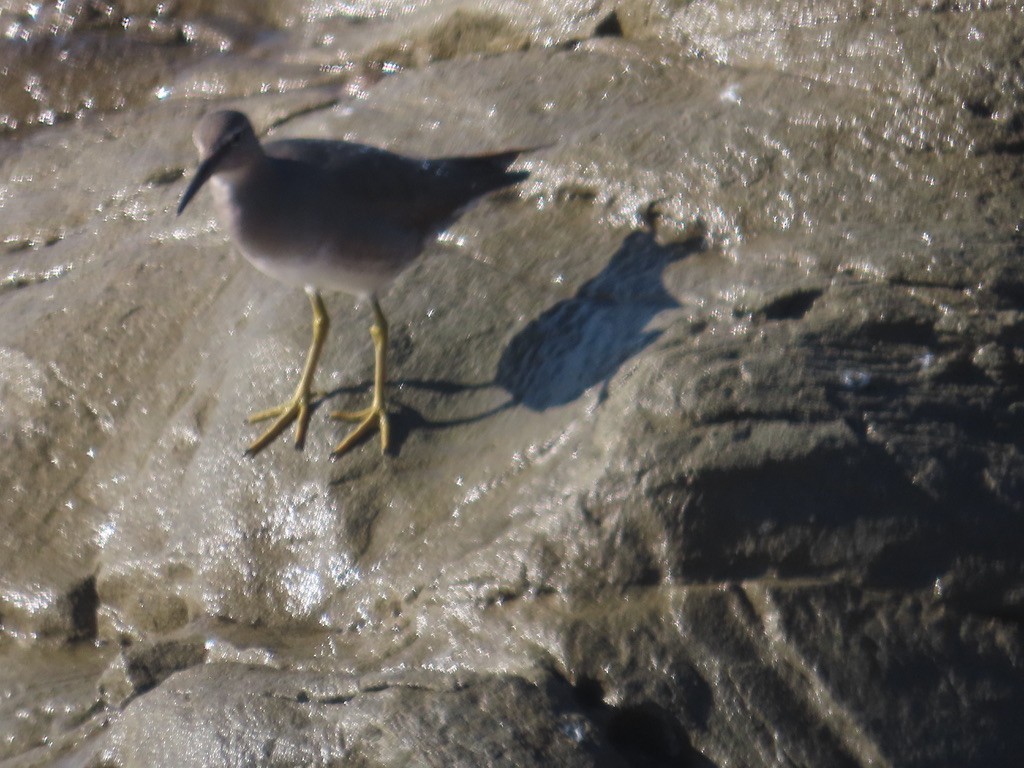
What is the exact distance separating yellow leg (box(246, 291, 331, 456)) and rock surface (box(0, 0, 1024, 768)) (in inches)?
3.1

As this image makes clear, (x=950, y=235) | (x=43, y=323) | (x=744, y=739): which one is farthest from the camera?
(x=43, y=323)

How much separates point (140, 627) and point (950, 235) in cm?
307

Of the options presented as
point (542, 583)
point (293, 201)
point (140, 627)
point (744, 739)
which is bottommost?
point (140, 627)

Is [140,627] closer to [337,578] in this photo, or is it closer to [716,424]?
[337,578]

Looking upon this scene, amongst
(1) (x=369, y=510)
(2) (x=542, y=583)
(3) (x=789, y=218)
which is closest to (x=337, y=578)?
(1) (x=369, y=510)

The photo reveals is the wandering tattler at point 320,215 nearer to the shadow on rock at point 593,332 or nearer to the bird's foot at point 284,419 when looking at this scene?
the bird's foot at point 284,419

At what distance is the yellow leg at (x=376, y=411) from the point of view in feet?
13.5

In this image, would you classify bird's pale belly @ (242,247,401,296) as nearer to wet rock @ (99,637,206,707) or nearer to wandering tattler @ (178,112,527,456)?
wandering tattler @ (178,112,527,456)

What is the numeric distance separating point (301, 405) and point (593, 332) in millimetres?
1070

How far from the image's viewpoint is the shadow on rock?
3879 millimetres

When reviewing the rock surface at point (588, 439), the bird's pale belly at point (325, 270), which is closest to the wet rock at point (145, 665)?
the rock surface at point (588, 439)

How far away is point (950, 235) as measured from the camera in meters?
3.97

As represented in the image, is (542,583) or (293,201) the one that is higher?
(293,201)

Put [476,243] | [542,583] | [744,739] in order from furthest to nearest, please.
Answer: [476,243] → [542,583] → [744,739]
